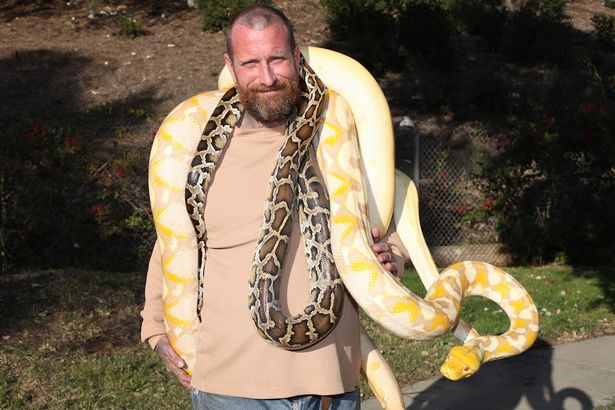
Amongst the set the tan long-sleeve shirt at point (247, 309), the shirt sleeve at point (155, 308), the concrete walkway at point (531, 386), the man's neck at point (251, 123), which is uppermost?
the man's neck at point (251, 123)

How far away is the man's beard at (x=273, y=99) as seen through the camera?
12.8ft

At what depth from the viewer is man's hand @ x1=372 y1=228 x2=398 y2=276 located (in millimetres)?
4125

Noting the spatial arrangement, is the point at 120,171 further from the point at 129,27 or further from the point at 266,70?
the point at 129,27

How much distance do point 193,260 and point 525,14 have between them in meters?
20.4

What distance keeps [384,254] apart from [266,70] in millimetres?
1008

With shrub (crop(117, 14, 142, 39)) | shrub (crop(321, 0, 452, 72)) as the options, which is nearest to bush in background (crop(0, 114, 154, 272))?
shrub (crop(321, 0, 452, 72))

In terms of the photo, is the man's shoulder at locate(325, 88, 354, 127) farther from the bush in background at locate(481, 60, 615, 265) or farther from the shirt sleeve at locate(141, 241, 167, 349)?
the bush in background at locate(481, 60, 615, 265)

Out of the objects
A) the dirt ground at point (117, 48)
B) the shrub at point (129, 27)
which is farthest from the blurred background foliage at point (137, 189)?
the shrub at point (129, 27)

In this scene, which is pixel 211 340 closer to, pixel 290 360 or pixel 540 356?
pixel 290 360

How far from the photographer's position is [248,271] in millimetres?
3918

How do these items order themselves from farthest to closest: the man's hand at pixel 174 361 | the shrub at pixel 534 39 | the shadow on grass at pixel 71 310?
1. the shrub at pixel 534 39
2. the shadow on grass at pixel 71 310
3. the man's hand at pixel 174 361

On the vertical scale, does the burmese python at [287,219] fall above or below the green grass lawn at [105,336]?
above

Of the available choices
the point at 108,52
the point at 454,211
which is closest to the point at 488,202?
the point at 454,211

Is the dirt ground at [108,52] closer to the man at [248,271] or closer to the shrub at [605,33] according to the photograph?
the shrub at [605,33]
